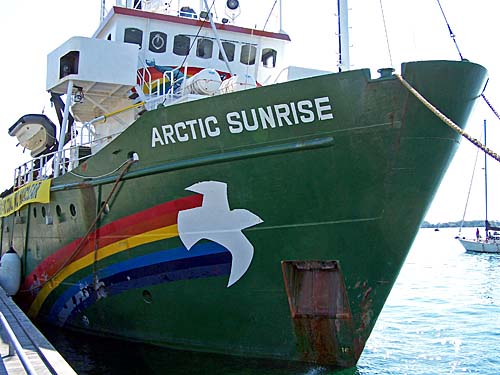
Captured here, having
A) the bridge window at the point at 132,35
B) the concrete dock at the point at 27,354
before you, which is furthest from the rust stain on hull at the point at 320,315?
the bridge window at the point at 132,35

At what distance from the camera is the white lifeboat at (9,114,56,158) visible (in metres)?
11.4

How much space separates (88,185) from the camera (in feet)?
25.5

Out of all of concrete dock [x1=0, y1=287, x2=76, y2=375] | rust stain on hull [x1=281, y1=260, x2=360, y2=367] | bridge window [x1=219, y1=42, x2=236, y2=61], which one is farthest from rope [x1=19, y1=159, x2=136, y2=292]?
bridge window [x1=219, y1=42, x2=236, y2=61]

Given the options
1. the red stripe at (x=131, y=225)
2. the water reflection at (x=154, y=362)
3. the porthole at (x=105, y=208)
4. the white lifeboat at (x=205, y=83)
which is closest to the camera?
the water reflection at (x=154, y=362)

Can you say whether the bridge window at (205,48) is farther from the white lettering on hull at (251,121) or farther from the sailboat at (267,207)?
the white lettering on hull at (251,121)

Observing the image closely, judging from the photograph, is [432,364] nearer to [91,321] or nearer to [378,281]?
[378,281]

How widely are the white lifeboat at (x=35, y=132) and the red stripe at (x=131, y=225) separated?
3617 mm

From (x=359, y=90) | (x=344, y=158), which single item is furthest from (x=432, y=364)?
(x=359, y=90)

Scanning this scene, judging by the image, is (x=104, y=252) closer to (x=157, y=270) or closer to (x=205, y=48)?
(x=157, y=270)

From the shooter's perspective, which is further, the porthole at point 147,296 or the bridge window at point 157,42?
the bridge window at point 157,42

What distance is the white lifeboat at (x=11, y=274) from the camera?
10.3m

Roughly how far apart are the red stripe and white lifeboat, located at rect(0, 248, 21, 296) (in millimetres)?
1968

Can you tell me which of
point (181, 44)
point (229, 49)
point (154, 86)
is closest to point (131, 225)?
point (154, 86)

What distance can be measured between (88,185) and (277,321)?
3.35 m
